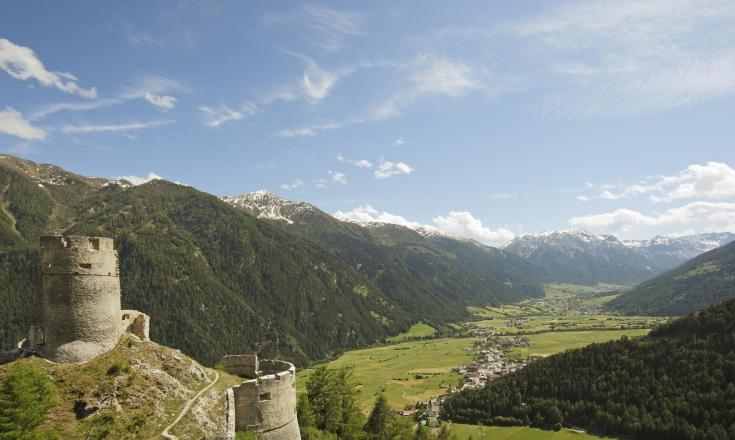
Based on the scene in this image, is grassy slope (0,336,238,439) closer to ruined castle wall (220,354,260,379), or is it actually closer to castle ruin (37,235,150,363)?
castle ruin (37,235,150,363)

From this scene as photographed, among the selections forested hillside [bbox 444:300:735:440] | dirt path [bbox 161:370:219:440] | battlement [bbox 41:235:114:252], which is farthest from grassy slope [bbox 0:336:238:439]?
forested hillside [bbox 444:300:735:440]

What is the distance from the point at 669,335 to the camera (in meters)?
160

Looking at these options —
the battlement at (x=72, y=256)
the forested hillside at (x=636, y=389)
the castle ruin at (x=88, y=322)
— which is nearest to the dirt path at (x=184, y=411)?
the castle ruin at (x=88, y=322)

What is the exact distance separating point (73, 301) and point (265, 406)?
1435cm

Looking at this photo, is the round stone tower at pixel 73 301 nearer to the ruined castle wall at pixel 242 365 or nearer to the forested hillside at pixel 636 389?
the ruined castle wall at pixel 242 365

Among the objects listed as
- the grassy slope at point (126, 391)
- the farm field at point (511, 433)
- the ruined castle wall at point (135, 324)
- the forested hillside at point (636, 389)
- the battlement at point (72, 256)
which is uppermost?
the battlement at point (72, 256)

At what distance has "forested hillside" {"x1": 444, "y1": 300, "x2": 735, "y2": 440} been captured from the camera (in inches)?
4727

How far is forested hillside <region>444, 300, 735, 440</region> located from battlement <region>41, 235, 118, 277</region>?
438 ft

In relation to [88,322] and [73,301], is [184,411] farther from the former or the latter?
[73,301]

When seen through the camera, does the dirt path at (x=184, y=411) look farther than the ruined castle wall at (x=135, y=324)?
No

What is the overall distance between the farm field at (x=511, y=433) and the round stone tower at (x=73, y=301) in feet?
368

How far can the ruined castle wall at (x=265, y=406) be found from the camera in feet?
103

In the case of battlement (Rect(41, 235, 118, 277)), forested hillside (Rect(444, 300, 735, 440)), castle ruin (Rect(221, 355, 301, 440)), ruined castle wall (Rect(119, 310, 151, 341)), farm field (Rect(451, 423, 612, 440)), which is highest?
battlement (Rect(41, 235, 118, 277))

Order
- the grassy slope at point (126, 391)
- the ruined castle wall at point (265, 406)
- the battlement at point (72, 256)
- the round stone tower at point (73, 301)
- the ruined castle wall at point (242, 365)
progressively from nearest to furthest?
1. the grassy slope at point (126, 391)
2. the round stone tower at point (73, 301)
3. the battlement at point (72, 256)
4. the ruined castle wall at point (265, 406)
5. the ruined castle wall at point (242, 365)
